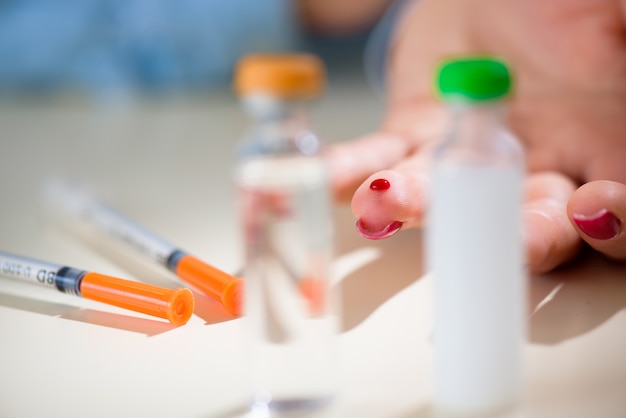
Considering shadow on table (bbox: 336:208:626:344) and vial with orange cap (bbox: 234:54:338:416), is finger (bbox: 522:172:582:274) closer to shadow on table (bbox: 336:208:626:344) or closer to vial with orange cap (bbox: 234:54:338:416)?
shadow on table (bbox: 336:208:626:344)

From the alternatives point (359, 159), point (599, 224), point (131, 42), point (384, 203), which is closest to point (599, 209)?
point (599, 224)

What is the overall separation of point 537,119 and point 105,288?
365 mm

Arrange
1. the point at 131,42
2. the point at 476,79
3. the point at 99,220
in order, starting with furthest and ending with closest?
the point at 131,42 → the point at 99,220 → the point at 476,79

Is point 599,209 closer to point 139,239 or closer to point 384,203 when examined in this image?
point 384,203

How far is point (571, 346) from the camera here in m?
0.40

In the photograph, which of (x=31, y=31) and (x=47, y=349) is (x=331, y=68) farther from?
(x=47, y=349)

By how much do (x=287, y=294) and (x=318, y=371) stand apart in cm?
4

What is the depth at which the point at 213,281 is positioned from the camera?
0.47 m

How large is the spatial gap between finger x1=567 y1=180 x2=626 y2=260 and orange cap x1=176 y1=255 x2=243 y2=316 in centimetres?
18

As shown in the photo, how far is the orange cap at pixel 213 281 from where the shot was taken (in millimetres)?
450

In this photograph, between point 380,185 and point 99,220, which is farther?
point 99,220

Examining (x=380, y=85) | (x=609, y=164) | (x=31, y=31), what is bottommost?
(x=609, y=164)

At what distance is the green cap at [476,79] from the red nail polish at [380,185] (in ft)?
0.46

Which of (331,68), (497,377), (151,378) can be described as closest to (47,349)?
(151,378)
